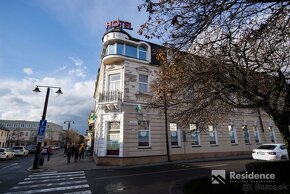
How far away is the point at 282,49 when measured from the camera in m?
6.90

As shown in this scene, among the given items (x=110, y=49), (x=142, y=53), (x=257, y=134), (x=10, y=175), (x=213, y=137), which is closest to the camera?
(x=10, y=175)

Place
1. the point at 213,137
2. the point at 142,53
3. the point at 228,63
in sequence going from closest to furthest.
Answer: the point at 228,63 < the point at 142,53 < the point at 213,137

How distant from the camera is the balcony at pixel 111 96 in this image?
57.2ft

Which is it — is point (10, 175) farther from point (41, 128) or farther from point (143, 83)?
point (143, 83)

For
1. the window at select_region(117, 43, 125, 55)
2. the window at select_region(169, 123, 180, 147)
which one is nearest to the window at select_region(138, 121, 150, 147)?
the window at select_region(169, 123, 180, 147)

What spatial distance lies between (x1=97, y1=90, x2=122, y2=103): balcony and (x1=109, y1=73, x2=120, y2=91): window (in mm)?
888

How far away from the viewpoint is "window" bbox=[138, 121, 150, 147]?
1739cm

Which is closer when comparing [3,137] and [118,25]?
[118,25]

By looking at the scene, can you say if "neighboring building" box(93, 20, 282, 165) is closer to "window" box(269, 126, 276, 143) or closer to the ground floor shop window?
the ground floor shop window

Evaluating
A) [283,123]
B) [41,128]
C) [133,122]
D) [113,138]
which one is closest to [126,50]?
[133,122]

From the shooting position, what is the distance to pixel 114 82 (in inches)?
746

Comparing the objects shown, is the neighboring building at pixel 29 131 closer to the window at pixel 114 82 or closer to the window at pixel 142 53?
the window at pixel 114 82

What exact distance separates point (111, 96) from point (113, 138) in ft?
13.0

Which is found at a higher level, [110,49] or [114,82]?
[110,49]
